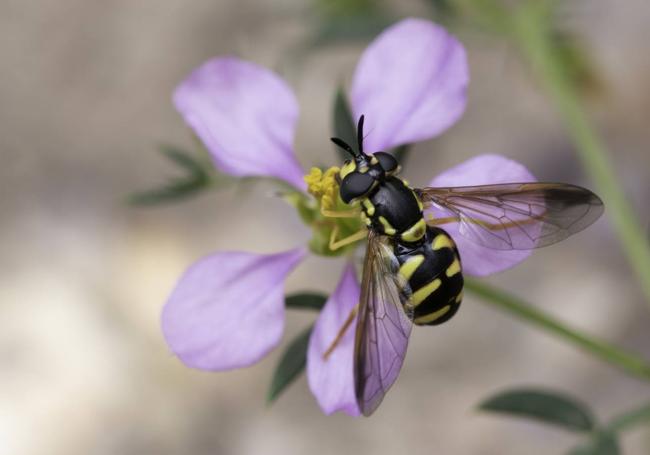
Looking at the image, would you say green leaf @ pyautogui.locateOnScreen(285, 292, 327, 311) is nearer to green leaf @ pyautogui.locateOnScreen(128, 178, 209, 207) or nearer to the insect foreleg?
the insect foreleg

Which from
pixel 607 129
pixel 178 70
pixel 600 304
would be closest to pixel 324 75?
pixel 178 70

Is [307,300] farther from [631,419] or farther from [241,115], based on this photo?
[631,419]

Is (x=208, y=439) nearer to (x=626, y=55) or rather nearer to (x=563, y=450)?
(x=563, y=450)

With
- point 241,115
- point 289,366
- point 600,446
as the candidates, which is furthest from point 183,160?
point 600,446

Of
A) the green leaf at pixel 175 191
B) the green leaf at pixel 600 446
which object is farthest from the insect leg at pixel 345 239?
the green leaf at pixel 600 446

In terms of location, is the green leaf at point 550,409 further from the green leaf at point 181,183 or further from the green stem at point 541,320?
the green leaf at point 181,183
